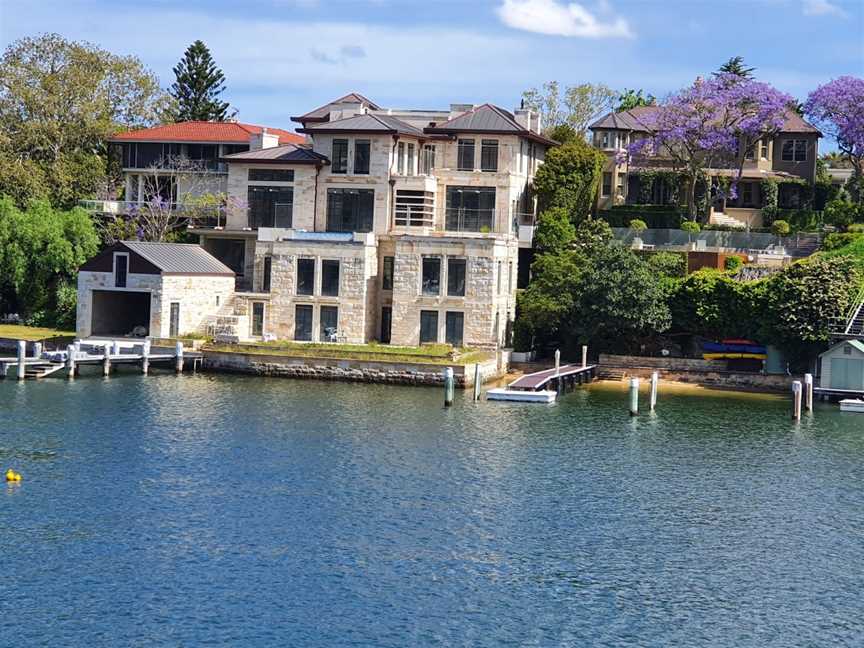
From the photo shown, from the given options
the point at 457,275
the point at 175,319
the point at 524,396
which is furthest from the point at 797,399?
the point at 175,319

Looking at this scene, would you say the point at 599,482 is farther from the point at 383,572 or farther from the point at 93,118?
the point at 93,118

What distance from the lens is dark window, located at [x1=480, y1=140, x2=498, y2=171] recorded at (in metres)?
82.6

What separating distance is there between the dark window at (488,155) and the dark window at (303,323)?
48.4ft

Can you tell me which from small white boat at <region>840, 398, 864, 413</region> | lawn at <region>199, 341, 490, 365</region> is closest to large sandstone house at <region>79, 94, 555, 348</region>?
lawn at <region>199, 341, 490, 365</region>

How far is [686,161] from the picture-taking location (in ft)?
297

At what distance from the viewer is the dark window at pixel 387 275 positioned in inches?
3092

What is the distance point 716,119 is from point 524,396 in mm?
31844

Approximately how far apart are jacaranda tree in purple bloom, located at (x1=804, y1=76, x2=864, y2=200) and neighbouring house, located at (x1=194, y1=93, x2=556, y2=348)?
2022cm

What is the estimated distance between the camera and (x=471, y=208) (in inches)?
3243

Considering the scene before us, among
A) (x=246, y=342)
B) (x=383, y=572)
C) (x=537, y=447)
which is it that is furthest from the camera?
(x=246, y=342)

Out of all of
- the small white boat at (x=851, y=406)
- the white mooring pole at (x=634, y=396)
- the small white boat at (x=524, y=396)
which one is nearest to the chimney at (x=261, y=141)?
the small white boat at (x=524, y=396)

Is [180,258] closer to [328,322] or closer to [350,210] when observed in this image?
[328,322]

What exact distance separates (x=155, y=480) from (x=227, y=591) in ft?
39.1

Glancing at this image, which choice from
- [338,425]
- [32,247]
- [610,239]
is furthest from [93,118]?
[338,425]
